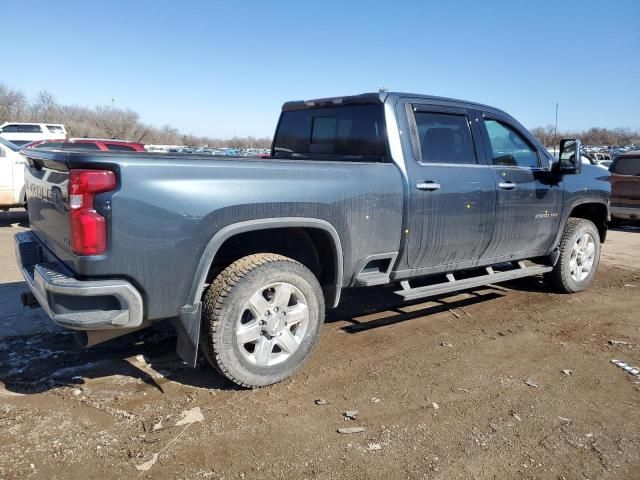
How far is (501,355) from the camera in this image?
4191mm

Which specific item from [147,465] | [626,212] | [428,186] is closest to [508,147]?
[428,186]

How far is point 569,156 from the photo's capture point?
5281mm

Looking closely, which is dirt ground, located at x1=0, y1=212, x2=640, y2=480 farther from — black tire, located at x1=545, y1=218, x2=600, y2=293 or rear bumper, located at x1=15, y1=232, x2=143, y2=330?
black tire, located at x1=545, y1=218, x2=600, y2=293

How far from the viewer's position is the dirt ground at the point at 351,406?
8.78 ft

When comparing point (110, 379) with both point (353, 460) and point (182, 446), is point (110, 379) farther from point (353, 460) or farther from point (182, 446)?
point (353, 460)

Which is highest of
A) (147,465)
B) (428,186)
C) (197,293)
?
(428,186)

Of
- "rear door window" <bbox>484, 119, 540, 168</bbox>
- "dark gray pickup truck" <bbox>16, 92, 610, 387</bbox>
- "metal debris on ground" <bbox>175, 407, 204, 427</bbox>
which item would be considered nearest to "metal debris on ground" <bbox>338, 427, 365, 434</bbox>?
"dark gray pickup truck" <bbox>16, 92, 610, 387</bbox>

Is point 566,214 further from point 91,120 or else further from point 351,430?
point 91,120

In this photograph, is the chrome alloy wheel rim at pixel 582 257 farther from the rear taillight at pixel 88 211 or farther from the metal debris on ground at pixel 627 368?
the rear taillight at pixel 88 211

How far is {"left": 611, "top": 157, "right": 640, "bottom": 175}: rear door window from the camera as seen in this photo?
11469mm

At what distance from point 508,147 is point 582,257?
1897 millimetres

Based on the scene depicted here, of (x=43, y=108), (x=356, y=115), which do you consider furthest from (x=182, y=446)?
(x=43, y=108)

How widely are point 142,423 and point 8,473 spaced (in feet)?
2.29

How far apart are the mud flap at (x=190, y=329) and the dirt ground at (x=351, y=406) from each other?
351 mm
